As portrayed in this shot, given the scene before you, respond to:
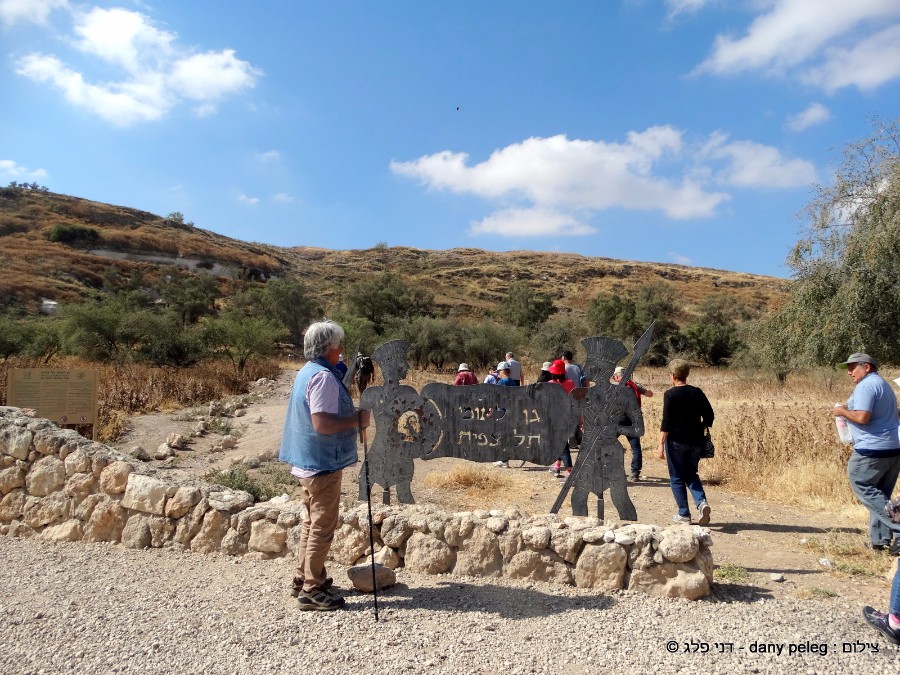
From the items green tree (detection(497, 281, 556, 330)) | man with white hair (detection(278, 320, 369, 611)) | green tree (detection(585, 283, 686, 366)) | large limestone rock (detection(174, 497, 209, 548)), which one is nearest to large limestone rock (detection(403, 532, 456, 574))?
man with white hair (detection(278, 320, 369, 611))

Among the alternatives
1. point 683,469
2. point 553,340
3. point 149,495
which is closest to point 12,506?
point 149,495

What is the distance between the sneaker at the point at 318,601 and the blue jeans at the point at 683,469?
361cm

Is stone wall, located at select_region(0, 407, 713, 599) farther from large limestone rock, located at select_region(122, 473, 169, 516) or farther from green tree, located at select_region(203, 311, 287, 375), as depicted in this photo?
green tree, located at select_region(203, 311, 287, 375)

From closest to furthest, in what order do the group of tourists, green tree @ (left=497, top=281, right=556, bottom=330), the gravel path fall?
the gravel path < the group of tourists < green tree @ (left=497, top=281, right=556, bottom=330)

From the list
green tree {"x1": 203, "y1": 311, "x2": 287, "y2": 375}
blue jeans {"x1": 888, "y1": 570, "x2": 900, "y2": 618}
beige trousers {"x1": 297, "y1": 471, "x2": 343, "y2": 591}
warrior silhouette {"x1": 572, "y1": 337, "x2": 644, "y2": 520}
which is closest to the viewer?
blue jeans {"x1": 888, "y1": 570, "x2": 900, "y2": 618}

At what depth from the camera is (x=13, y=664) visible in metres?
3.19

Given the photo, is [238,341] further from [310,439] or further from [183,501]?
[310,439]

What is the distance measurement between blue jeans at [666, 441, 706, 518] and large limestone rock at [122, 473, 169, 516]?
4767 mm

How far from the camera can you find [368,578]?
404 cm

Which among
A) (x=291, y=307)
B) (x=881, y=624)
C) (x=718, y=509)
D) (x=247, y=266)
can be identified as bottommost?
(x=718, y=509)

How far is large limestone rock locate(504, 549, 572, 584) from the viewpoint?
13.8 ft

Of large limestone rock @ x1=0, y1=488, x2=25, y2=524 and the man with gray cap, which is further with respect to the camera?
large limestone rock @ x1=0, y1=488, x2=25, y2=524

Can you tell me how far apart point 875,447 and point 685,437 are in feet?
5.04

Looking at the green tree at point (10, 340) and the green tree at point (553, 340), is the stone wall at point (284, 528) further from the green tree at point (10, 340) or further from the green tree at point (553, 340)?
the green tree at point (553, 340)
